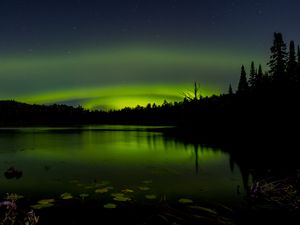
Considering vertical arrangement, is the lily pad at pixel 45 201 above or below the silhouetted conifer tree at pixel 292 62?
below

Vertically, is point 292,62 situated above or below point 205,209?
above

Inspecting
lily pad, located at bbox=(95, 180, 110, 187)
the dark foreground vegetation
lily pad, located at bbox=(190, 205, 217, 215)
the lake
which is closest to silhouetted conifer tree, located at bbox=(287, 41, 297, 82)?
A: the dark foreground vegetation

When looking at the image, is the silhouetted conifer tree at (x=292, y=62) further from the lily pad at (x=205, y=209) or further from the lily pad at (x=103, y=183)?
the lily pad at (x=205, y=209)

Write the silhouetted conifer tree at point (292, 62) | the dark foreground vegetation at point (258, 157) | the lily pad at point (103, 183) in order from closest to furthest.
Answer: the dark foreground vegetation at point (258, 157) → the lily pad at point (103, 183) → the silhouetted conifer tree at point (292, 62)

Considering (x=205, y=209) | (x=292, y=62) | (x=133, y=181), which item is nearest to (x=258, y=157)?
(x=133, y=181)

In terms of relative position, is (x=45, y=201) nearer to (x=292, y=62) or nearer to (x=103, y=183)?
(x=103, y=183)

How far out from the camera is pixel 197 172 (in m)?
23.4


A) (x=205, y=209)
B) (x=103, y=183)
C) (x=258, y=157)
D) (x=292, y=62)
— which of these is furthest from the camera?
(x=292, y=62)

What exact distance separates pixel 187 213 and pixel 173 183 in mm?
6466

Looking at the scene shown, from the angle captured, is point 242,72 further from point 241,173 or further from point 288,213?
point 288,213

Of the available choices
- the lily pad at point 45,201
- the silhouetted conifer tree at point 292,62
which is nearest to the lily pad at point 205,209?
the lily pad at point 45,201

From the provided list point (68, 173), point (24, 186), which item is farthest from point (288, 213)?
point (68, 173)

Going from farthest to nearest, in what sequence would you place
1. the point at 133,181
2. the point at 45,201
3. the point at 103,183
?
the point at 133,181
the point at 103,183
the point at 45,201

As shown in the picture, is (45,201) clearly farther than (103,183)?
No
